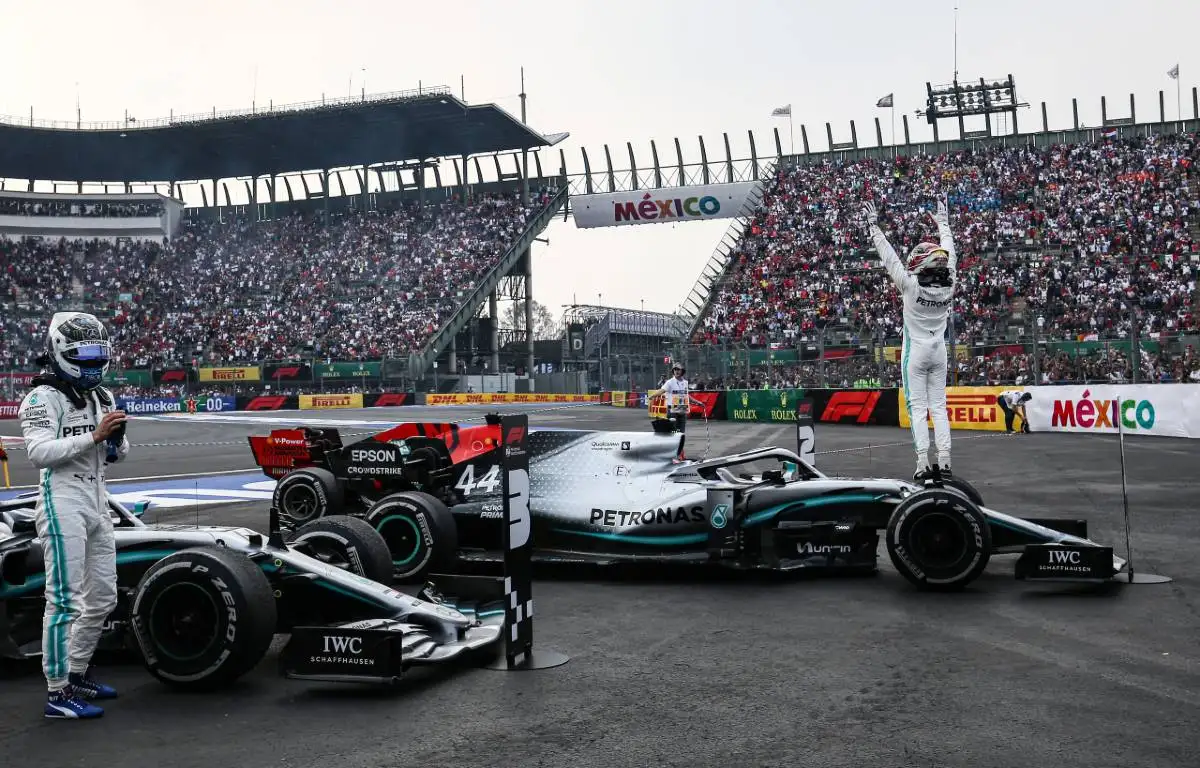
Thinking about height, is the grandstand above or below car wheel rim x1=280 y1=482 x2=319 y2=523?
above

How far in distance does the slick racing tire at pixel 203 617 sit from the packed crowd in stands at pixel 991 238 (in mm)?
28357

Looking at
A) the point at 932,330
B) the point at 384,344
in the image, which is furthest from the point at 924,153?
the point at 932,330

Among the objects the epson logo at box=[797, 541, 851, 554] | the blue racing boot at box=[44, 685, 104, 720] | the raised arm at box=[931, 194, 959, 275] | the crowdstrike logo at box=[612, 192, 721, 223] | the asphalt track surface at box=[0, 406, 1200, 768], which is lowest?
the asphalt track surface at box=[0, 406, 1200, 768]

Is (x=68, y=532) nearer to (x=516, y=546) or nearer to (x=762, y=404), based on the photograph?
(x=516, y=546)

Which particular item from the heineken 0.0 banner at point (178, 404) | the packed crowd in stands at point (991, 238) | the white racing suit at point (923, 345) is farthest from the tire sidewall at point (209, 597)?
the heineken 0.0 banner at point (178, 404)

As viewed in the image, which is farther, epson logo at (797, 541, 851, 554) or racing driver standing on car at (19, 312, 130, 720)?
epson logo at (797, 541, 851, 554)

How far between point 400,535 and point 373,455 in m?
1.36

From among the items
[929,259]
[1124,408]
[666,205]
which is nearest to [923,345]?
[929,259]

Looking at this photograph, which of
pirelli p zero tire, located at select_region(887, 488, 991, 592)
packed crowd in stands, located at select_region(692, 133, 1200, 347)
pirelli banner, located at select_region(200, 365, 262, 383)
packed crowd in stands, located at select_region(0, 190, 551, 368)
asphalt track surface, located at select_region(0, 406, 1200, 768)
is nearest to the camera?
asphalt track surface, located at select_region(0, 406, 1200, 768)

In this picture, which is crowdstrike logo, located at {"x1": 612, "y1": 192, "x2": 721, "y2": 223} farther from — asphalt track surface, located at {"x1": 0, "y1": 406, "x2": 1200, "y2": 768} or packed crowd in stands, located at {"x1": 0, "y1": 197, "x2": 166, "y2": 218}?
asphalt track surface, located at {"x1": 0, "y1": 406, "x2": 1200, "y2": 768}

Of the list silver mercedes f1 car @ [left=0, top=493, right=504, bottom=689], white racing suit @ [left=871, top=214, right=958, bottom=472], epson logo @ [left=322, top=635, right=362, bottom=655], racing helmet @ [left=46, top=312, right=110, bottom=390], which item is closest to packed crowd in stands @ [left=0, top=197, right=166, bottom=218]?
white racing suit @ [left=871, top=214, right=958, bottom=472]

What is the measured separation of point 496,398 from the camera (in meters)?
52.7

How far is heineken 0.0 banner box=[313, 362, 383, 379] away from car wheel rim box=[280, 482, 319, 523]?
132ft

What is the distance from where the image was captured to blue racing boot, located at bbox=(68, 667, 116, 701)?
197 inches
